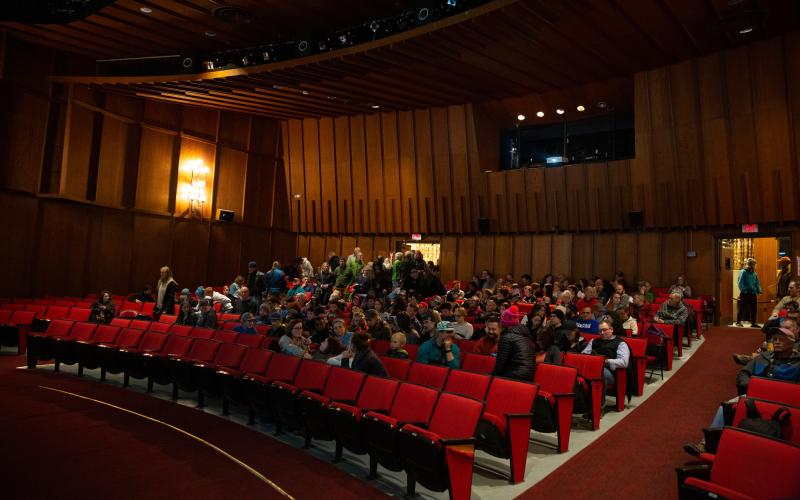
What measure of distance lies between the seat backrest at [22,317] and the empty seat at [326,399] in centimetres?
633

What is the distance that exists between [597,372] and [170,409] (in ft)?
14.4

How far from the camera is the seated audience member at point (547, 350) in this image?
500 centimetres

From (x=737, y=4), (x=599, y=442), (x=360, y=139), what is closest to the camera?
(x=599, y=442)

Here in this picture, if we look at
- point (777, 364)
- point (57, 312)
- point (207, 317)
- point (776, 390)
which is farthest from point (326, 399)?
point (57, 312)

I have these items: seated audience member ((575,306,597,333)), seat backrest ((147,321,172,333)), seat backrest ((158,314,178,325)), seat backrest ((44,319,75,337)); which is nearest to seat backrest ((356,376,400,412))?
seated audience member ((575,306,597,333))

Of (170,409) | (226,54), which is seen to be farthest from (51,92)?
(170,409)

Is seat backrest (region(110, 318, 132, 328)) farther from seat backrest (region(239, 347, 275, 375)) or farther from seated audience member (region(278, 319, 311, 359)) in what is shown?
seated audience member (region(278, 319, 311, 359))

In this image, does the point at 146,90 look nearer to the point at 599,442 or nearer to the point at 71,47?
the point at 71,47

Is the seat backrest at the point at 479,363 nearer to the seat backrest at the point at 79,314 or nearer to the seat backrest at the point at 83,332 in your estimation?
the seat backrest at the point at 83,332

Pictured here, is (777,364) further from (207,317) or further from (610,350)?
(207,317)

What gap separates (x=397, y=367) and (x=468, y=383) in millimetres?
873

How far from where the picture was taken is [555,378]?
457 centimetres

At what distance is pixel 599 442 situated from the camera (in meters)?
4.41

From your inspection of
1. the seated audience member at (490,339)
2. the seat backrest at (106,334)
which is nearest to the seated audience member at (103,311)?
the seat backrest at (106,334)
